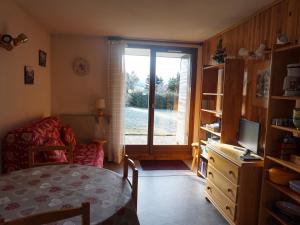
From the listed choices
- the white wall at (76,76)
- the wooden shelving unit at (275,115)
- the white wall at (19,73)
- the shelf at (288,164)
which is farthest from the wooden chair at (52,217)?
the white wall at (76,76)

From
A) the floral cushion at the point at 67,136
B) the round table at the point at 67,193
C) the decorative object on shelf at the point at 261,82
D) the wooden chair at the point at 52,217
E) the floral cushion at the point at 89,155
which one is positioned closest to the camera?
the wooden chair at the point at 52,217

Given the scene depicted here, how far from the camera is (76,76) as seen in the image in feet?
14.9

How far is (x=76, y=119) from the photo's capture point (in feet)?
14.9

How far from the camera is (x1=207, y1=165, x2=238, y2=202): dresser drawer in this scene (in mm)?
2475

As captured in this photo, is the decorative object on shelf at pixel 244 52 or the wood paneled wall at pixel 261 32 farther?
the decorative object on shelf at pixel 244 52

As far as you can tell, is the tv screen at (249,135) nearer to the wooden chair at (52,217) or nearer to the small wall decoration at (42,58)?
the wooden chair at (52,217)

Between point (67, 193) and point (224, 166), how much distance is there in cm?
176

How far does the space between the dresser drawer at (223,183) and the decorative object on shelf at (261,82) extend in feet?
3.09

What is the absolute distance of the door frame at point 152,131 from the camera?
4.67 metres

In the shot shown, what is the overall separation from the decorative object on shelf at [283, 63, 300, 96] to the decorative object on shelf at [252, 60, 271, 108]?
2.13 ft

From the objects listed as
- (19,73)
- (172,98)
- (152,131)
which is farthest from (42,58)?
(172,98)

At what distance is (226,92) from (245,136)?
647mm

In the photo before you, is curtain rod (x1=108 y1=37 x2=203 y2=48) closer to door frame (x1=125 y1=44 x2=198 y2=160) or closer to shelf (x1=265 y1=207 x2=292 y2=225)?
door frame (x1=125 y1=44 x2=198 y2=160)

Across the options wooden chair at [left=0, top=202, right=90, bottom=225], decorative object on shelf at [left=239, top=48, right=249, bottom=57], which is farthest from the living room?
decorative object on shelf at [left=239, top=48, right=249, bottom=57]
